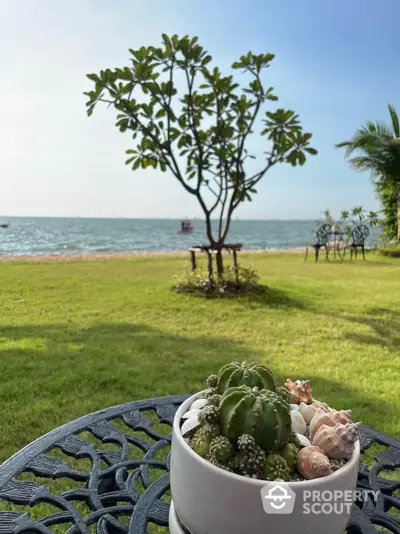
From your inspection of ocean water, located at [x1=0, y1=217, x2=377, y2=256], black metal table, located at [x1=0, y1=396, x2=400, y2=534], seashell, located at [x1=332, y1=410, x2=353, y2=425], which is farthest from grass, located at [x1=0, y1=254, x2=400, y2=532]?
ocean water, located at [x1=0, y1=217, x2=377, y2=256]

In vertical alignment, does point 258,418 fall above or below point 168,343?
above

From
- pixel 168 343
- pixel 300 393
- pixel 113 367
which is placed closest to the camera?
pixel 300 393

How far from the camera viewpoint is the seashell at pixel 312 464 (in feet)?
2.17

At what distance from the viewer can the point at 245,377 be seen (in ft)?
2.57

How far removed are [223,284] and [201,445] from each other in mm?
5692

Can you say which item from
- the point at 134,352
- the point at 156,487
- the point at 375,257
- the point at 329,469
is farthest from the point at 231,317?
the point at 375,257

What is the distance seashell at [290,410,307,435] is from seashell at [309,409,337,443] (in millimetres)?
13

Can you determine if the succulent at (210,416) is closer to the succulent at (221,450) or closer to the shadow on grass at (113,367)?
the succulent at (221,450)

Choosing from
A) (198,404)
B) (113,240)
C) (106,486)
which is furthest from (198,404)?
(113,240)

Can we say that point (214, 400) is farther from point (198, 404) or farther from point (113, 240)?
point (113, 240)

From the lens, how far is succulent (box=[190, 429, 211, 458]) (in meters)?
0.70

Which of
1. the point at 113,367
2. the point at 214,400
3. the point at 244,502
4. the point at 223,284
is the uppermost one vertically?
the point at 214,400

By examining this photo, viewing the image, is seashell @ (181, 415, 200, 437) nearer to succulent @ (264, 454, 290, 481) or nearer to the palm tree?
succulent @ (264, 454, 290, 481)

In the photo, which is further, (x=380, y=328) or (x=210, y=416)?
(x=380, y=328)
